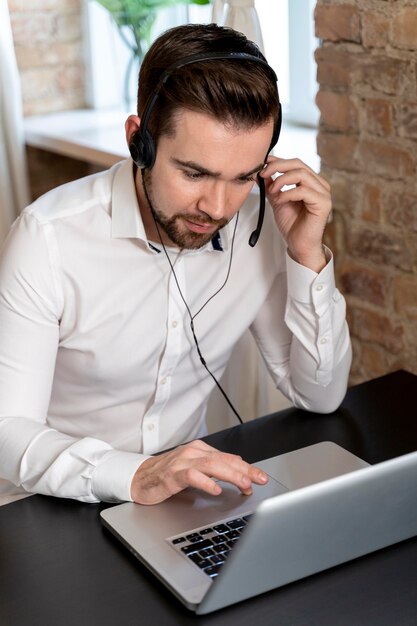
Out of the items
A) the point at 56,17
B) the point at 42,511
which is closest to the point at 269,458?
the point at 42,511

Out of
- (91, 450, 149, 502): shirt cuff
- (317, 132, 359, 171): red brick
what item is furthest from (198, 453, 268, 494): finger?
(317, 132, 359, 171): red brick

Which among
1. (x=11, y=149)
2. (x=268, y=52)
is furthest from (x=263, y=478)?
(x=11, y=149)

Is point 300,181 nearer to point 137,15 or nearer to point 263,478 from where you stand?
point 263,478

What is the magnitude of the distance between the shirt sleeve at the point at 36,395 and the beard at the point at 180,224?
0.18m

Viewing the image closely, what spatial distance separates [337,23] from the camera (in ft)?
6.26

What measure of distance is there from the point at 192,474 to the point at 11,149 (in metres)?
1.91

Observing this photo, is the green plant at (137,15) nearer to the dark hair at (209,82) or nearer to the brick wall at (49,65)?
the brick wall at (49,65)

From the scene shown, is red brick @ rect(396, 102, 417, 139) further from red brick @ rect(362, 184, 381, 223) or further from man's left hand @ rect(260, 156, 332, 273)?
man's left hand @ rect(260, 156, 332, 273)

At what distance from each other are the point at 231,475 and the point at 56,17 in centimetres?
221

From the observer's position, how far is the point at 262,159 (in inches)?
58.2

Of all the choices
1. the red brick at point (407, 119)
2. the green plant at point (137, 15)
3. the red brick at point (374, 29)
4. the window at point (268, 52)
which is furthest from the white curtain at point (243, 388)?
the green plant at point (137, 15)

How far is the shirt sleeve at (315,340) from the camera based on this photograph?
159 centimetres

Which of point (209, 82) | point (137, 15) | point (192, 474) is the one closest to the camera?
point (192, 474)

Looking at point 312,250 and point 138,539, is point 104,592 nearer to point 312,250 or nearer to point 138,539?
point 138,539
